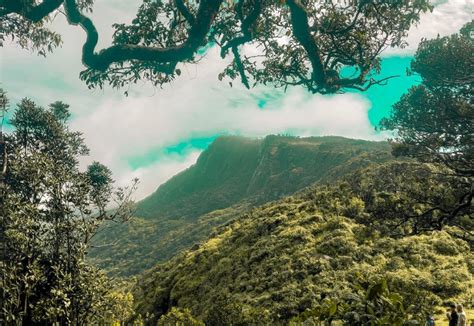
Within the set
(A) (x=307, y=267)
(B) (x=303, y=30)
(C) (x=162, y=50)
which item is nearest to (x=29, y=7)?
(C) (x=162, y=50)

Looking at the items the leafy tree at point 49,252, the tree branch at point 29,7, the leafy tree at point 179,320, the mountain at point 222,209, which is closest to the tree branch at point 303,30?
the tree branch at point 29,7

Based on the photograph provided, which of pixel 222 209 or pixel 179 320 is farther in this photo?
pixel 222 209

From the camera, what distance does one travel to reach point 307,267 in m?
21.2

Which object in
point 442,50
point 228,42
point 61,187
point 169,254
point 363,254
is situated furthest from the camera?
point 169,254

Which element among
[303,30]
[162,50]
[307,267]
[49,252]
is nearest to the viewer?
[162,50]

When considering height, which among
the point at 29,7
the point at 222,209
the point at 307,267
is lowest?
the point at 307,267

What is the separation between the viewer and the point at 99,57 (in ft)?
21.9

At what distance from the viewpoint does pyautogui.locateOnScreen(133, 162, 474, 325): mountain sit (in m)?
17.3

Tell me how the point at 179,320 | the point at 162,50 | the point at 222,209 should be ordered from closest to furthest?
the point at 162,50 < the point at 179,320 < the point at 222,209

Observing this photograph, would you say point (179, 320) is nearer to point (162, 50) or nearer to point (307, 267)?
point (307, 267)

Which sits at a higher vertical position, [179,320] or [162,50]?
[162,50]

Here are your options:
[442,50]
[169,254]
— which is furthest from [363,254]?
[169,254]

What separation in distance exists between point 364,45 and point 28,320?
12111mm

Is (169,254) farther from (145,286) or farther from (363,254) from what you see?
(363,254)
